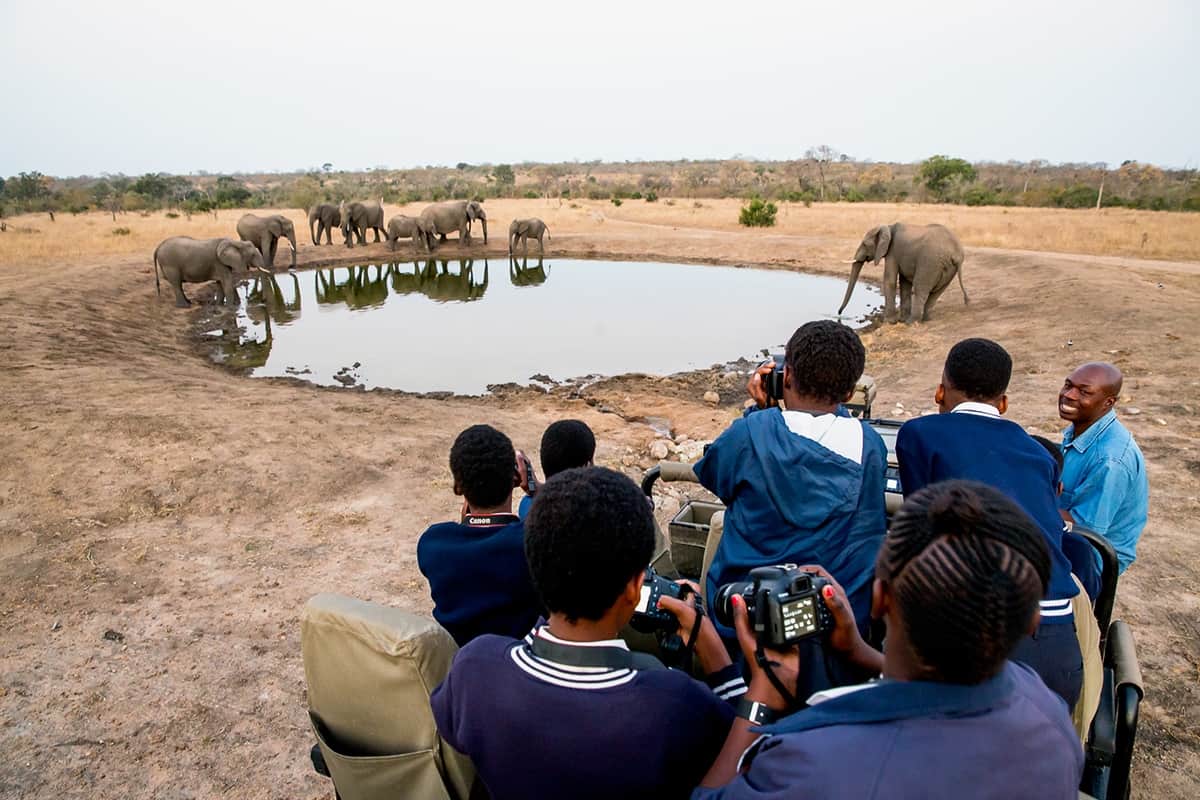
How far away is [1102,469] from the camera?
309 cm

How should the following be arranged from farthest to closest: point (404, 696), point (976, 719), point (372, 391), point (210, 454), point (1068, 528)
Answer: point (372, 391) < point (210, 454) < point (1068, 528) < point (404, 696) < point (976, 719)

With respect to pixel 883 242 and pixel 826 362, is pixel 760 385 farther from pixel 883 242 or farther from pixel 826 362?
pixel 883 242

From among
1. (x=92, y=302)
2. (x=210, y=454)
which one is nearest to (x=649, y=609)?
(x=210, y=454)

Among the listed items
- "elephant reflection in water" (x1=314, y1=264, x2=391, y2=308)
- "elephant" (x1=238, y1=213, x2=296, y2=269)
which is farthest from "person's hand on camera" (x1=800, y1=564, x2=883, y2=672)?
"elephant" (x1=238, y1=213, x2=296, y2=269)

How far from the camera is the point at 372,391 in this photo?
34.0 ft

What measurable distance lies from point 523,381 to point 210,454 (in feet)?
17.4

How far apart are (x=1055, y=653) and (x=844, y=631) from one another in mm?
929

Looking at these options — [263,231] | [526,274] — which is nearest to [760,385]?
[526,274]

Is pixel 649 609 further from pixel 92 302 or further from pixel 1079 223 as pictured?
pixel 1079 223

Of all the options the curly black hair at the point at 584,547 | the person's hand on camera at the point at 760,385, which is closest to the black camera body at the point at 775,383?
the person's hand on camera at the point at 760,385

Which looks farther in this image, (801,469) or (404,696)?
(801,469)

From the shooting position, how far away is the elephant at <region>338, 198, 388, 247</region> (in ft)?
86.4

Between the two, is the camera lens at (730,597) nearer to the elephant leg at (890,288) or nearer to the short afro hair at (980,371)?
the short afro hair at (980,371)

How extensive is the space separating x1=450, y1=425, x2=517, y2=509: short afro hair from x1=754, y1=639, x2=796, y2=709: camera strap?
123cm
